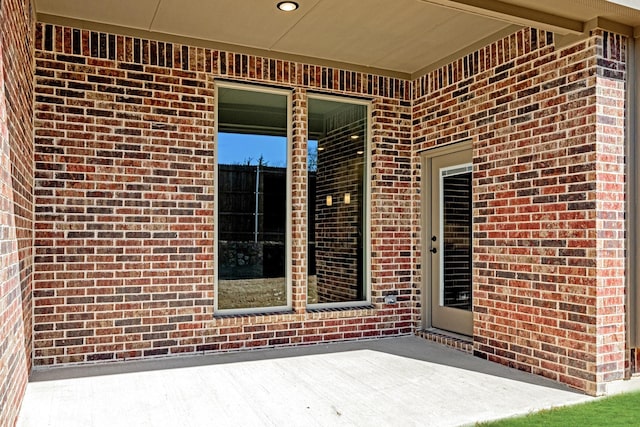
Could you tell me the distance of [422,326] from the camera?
235 inches

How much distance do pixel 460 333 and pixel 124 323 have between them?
11.2ft

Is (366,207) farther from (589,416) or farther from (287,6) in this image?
(589,416)

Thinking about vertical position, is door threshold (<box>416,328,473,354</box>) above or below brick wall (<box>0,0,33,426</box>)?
below

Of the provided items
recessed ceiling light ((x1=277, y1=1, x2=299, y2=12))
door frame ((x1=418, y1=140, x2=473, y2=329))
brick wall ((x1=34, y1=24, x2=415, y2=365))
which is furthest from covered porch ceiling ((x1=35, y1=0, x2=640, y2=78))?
door frame ((x1=418, y1=140, x2=473, y2=329))

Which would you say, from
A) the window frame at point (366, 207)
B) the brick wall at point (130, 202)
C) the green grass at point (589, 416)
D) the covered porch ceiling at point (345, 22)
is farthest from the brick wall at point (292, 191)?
the window frame at point (366, 207)

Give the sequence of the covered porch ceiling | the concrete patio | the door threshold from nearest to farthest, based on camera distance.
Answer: the concrete patio → the covered porch ceiling → the door threshold

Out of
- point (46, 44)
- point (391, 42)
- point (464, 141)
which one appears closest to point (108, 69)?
point (46, 44)

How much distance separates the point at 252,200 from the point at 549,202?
112 inches

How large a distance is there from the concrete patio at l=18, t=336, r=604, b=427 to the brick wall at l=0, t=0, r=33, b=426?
0.44 m

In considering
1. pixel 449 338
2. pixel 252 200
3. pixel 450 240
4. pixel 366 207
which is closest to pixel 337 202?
pixel 366 207

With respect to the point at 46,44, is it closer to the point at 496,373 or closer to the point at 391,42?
the point at 391,42

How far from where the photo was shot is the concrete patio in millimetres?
3416

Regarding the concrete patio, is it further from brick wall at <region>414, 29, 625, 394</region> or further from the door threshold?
brick wall at <region>414, 29, 625, 394</region>

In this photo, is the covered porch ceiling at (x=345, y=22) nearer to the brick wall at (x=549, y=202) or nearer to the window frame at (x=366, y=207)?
the brick wall at (x=549, y=202)
